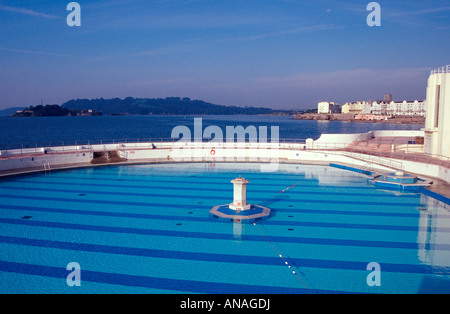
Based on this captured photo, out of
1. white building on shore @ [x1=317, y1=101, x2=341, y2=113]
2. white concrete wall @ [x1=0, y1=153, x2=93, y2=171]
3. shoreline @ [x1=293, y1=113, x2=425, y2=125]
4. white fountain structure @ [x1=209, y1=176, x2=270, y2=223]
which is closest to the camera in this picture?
white fountain structure @ [x1=209, y1=176, x2=270, y2=223]

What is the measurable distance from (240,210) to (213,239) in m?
1.97

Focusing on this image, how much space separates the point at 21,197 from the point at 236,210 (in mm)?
7827

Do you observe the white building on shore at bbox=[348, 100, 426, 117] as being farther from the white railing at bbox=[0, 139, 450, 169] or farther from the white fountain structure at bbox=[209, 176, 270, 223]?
the white fountain structure at bbox=[209, 176, 270, 223]

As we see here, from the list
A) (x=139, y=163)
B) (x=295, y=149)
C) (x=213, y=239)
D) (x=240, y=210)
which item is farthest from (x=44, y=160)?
(x=295, y=149)

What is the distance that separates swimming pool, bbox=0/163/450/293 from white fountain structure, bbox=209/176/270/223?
297 millimetres

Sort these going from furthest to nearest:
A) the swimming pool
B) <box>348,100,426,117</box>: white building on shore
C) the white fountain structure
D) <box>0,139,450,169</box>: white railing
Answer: <box>348,100,426,117</box>: white building on shore, <box>0,139,450,169</box>: white railing, the white fountain structure, the swimming pool

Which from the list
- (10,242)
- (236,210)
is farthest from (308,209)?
(10,242)

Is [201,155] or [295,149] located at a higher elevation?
[295,149]

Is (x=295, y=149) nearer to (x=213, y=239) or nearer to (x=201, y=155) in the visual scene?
(x=201, y=155)

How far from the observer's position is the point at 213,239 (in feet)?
29.5

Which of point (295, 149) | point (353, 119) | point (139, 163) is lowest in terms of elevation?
point (139, 163)

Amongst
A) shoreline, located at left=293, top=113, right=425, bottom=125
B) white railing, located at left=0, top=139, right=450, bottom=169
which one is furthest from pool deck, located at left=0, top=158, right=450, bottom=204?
shoreline, located at left=293, top=113, right=425, bottom=125

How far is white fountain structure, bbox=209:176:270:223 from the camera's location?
10.3 meters

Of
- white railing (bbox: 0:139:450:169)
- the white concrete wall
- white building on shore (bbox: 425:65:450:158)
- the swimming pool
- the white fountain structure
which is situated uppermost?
white building on shore (bbox: 425:65:450:158)
